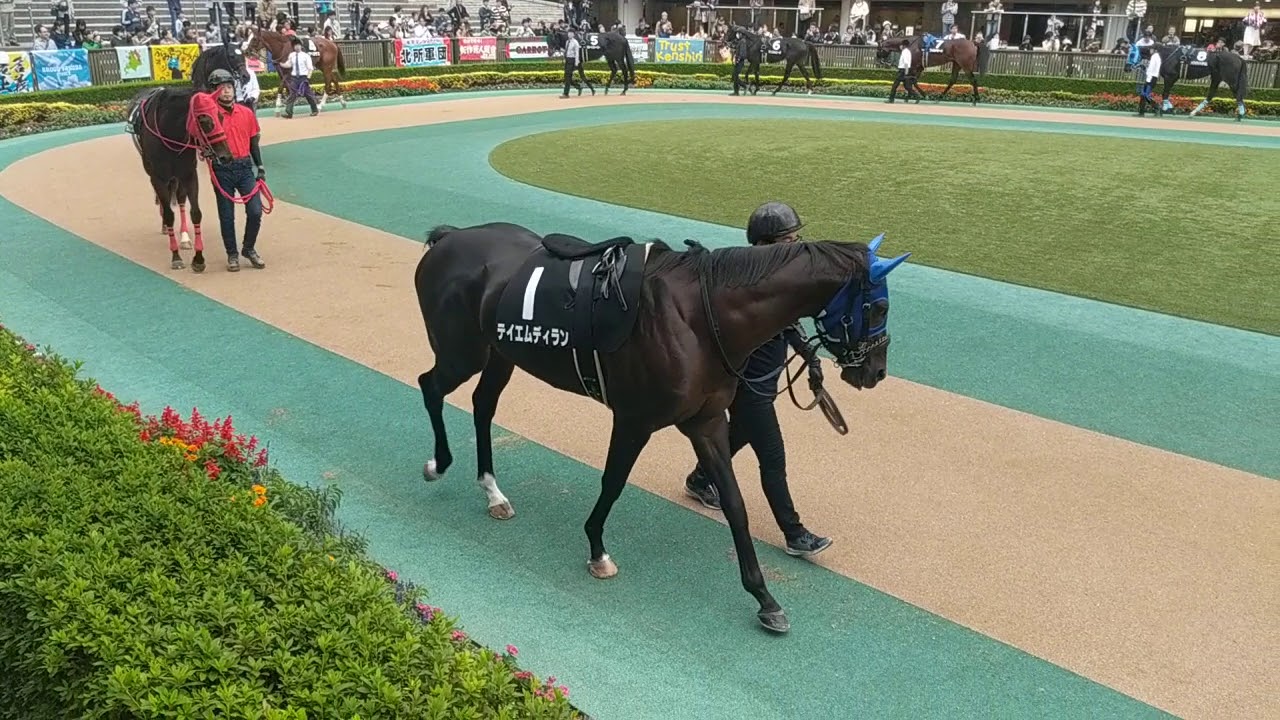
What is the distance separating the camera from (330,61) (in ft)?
69.4

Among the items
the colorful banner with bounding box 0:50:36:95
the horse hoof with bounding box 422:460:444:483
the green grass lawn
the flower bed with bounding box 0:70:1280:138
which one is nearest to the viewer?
the horse hoof with bounding box 422:460:444:483

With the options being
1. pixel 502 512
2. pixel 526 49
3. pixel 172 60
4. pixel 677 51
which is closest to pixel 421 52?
pixel 526 49

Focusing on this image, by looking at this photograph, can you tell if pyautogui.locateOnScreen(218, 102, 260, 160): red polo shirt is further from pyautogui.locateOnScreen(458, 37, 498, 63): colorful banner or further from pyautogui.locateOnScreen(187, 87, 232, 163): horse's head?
pyautogui.locateOnScreen(458, 37, 498, 63): colorful banner

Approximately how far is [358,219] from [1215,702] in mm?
10000

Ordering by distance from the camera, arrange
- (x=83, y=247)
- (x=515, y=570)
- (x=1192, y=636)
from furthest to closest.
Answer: (x=83, y=247)
(x=515, y=570)
(x=1192, y=636)

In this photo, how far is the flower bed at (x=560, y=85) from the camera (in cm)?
1897

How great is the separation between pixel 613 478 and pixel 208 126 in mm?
6287

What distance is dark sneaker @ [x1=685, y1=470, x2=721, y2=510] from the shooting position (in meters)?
5.12

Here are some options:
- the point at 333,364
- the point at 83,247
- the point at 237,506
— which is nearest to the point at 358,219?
the point at 83,247

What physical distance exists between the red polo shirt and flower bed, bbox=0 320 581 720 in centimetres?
529

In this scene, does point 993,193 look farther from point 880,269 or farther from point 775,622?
point 775,622

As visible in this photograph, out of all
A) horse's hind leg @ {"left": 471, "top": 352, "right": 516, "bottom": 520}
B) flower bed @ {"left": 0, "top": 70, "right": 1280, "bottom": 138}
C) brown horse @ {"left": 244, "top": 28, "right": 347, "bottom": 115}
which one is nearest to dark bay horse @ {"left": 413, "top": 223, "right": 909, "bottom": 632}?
horse's hind leg @ {"left": 471, "top": 352, "right": 516, "bottom": 520}

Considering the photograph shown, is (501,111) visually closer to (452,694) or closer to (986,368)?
(986,368)

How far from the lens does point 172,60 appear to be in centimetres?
2333
